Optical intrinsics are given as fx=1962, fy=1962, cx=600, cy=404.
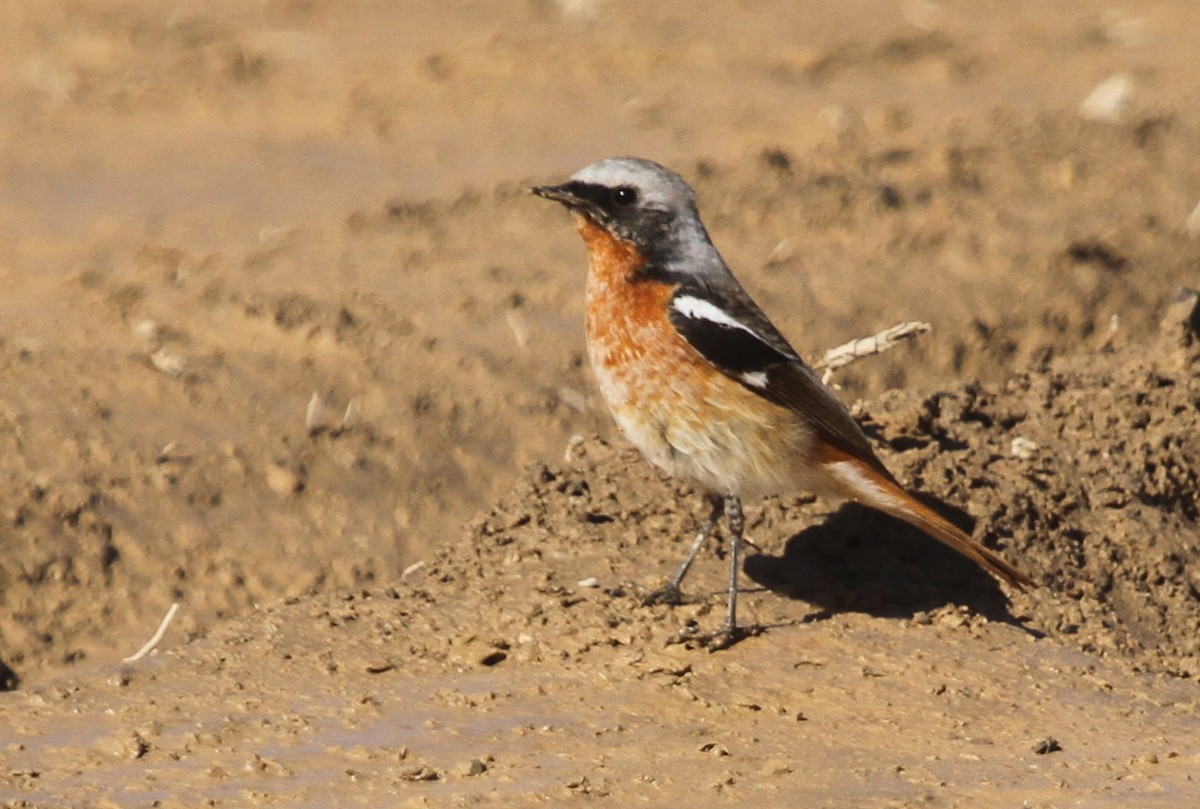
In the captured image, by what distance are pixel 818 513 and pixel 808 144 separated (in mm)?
5651

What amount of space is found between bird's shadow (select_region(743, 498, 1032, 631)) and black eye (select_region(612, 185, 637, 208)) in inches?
60.5

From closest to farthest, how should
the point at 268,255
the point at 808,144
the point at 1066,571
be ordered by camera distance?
1. the point at 1066,571
2. the point at 268,255
3. the point at 808,144

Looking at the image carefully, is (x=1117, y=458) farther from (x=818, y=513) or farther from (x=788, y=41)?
(x=788, y=41)

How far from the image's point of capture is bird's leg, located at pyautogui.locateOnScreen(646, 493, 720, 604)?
742 centimetres

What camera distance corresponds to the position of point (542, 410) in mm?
10031

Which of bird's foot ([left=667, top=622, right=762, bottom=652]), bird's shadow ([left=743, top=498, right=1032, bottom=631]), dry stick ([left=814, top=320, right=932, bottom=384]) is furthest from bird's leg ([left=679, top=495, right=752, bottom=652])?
dry stick ([left=814, top=320, right=932, bottom=384])

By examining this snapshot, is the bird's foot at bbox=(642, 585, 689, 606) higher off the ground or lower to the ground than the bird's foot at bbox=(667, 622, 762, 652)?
higher

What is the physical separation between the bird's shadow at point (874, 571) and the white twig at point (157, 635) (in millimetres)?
2355

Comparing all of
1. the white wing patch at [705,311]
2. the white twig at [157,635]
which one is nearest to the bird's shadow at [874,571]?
the white wing patch at [705,311]

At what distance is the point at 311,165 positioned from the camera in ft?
44.3

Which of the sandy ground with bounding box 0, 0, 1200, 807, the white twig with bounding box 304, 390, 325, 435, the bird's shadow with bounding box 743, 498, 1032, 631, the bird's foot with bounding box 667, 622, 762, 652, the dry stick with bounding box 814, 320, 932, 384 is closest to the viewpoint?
the sandy ground with bounding box 0, 0, 1200, 807

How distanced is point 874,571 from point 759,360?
1045 mm

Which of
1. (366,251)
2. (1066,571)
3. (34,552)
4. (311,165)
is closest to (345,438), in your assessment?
(34,552)

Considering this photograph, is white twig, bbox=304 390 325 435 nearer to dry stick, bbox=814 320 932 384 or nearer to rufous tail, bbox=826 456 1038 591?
dry stick, bbox=814 320 932 384
